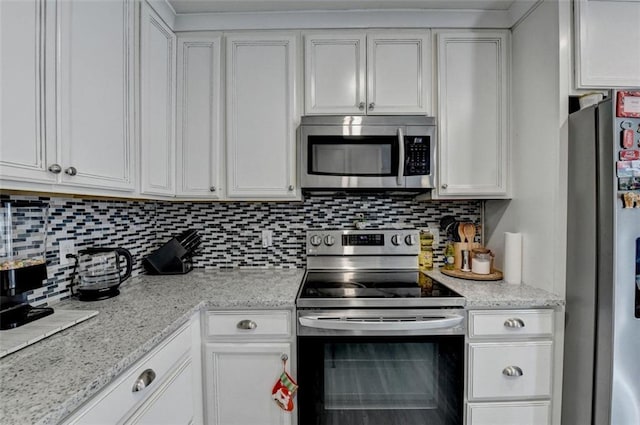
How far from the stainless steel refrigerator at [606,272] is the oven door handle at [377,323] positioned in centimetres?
51

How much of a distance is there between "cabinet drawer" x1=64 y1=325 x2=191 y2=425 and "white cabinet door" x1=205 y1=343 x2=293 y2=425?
25cm

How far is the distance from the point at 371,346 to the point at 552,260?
93cm

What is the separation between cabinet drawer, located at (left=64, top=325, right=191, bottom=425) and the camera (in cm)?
75

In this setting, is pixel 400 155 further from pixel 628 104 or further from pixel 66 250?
pixel 66 250

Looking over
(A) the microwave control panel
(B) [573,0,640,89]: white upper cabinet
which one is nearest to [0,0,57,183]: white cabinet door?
(A) the microwave control panel

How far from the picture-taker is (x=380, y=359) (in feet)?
4.74

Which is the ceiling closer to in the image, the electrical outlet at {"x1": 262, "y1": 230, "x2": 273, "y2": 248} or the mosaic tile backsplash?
the mosaic tile backsplash

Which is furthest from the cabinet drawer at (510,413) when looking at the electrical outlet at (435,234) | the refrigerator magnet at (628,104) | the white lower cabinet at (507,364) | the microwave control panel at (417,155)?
the refrigerator magnet at (628,104)

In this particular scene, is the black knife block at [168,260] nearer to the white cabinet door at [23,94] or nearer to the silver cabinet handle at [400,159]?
the white cabinet door at [23,94]

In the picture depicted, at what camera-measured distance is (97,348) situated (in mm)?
898

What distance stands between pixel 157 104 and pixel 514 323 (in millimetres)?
2035

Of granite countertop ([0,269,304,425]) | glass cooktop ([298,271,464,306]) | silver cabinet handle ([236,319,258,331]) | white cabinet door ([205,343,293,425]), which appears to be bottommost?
white cabinet door ([205,343,293,425])

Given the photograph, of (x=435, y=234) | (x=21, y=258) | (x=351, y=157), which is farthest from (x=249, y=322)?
(x=435, y=234)

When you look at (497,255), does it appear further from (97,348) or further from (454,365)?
(97,348)
